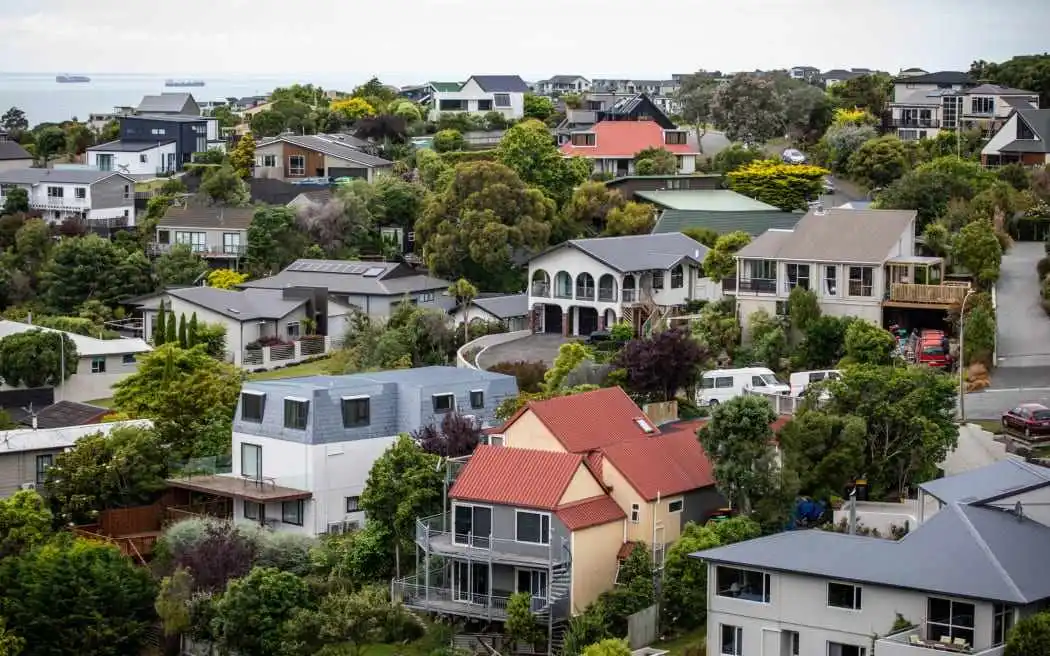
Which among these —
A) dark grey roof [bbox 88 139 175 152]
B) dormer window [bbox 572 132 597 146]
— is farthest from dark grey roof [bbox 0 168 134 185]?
dormer window [bbox 572 132 597 146]

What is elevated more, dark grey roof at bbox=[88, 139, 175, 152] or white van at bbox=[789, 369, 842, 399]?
dark grey roof at bbox=[88, 139, 175, 152]

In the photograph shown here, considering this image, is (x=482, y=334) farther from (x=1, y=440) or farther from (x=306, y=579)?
(x=306, y=579)

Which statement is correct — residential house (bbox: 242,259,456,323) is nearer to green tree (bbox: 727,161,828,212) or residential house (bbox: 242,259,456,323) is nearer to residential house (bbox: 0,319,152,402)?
residential house (bbox: 0,319,152,402)

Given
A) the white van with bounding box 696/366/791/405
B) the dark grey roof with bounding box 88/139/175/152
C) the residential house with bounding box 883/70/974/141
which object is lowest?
the white van with bounding box 696/366/791/405

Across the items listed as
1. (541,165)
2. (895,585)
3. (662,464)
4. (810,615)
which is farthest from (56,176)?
(895,585)

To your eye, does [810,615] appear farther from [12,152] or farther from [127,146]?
[12,152]

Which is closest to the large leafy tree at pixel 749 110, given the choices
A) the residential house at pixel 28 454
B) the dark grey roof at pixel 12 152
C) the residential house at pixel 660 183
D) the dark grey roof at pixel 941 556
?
the residential house at pixel 660 183
